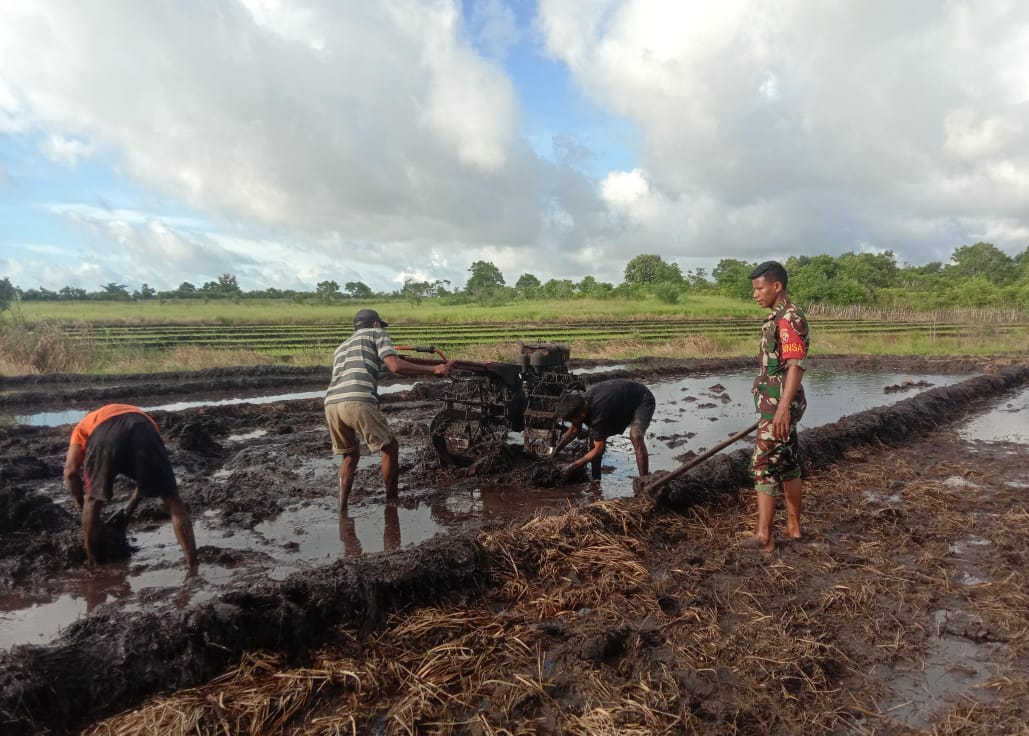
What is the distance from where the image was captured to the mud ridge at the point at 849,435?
524cm

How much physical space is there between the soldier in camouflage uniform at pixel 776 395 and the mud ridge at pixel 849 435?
3.09 feet

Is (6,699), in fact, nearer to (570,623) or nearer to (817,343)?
(570,623)

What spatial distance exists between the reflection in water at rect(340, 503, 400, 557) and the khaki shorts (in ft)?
1.86

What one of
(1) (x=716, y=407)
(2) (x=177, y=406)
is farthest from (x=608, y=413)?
(2) (x=177, y=406)

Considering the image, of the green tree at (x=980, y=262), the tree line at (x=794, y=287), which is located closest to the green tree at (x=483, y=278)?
the tree line at (x=794, y=287)

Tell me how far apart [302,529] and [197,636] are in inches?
82.9

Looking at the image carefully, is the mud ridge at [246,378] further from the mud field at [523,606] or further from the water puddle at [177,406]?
the mud field at [523,606]

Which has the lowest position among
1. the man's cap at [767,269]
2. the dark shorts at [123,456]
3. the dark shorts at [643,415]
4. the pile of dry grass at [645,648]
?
the pile of dry grass at [645,648]

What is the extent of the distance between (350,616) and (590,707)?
138cm

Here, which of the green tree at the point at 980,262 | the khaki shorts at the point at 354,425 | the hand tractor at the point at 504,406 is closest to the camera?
the khaki shorts at the point at 354,425

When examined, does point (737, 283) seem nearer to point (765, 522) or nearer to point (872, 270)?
point (872, 270)

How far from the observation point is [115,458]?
377cm

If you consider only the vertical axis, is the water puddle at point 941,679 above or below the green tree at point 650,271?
below

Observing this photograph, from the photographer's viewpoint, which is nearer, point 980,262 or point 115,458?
point 115,458
